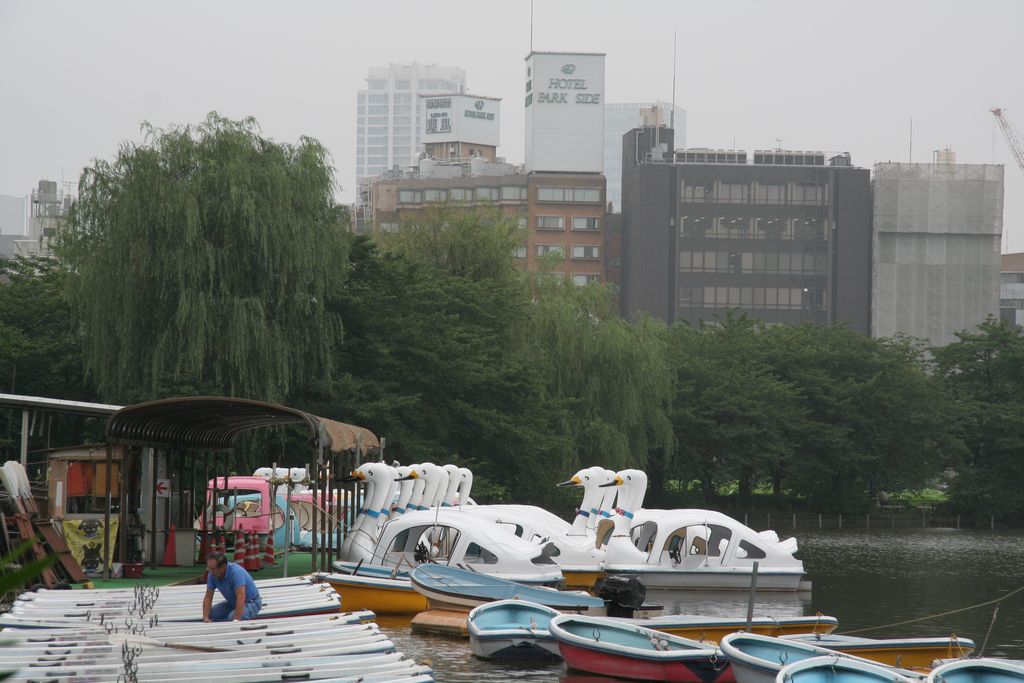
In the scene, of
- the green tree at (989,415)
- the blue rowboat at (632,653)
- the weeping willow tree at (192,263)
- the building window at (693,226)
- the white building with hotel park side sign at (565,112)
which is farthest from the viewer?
the white building with hotel park side sign at (565,112)

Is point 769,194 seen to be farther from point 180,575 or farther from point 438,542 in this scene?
point 180,575

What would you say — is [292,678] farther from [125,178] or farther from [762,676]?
[125,178]

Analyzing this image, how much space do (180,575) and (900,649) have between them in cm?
1236

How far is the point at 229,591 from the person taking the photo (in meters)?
16.4

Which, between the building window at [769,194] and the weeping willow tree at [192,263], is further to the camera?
the building window at [769,194]

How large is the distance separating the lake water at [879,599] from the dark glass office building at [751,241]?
56303mm

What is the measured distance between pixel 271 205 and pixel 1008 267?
433 feet

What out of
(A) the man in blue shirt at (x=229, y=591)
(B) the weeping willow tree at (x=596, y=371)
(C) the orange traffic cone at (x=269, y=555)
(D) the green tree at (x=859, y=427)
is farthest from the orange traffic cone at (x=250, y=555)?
(D) the green tree at (x=859, y=427)

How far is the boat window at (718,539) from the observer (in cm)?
3319

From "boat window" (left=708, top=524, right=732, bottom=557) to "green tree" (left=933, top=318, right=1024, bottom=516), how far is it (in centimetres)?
4300

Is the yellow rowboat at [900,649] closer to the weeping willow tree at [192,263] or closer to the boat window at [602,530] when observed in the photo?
the boat window at [602,530]

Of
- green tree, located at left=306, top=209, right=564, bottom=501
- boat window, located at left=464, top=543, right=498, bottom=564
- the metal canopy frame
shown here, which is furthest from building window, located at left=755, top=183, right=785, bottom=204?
boat window, located at left=464, top=543, right=498, bottom=564

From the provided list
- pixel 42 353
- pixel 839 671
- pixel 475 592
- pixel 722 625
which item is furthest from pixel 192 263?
pixel 839 671

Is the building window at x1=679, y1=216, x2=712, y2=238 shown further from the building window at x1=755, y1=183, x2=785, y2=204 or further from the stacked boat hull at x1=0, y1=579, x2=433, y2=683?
the stacked boat hull at x1=0, y1=579, x2=433, y2=683
